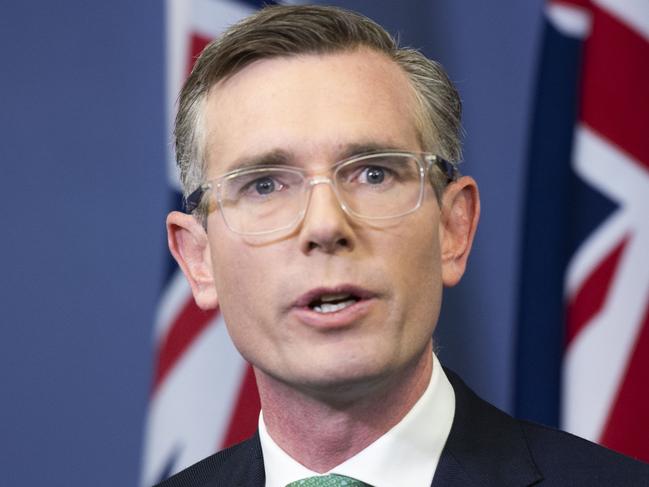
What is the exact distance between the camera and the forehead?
172 centimetres

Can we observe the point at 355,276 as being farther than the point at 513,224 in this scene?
No

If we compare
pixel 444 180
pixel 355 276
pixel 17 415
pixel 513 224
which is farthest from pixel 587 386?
pixel 17 415

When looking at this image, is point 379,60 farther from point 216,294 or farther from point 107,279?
point 107,279

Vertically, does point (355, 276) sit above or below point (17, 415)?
above

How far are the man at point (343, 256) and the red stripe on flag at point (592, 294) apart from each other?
81 centimetres

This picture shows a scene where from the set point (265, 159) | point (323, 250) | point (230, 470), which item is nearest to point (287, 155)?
point (265, 159)

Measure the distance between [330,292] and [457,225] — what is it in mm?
332

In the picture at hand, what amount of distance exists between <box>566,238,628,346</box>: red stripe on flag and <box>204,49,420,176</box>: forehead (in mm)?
930

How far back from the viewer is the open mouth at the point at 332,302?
166cm

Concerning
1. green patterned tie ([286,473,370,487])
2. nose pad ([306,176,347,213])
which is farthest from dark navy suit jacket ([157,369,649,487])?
nose pad ([306,176,347,213])

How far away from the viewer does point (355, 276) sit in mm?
1650

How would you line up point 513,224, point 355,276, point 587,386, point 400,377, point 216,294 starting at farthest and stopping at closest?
1. point 513,224
2. point 587,386
3. point 216,294
4. point 400,377
5. point 355,276

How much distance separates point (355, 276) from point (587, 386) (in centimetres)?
111

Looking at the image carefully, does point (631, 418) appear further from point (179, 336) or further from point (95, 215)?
point (95, 215)
